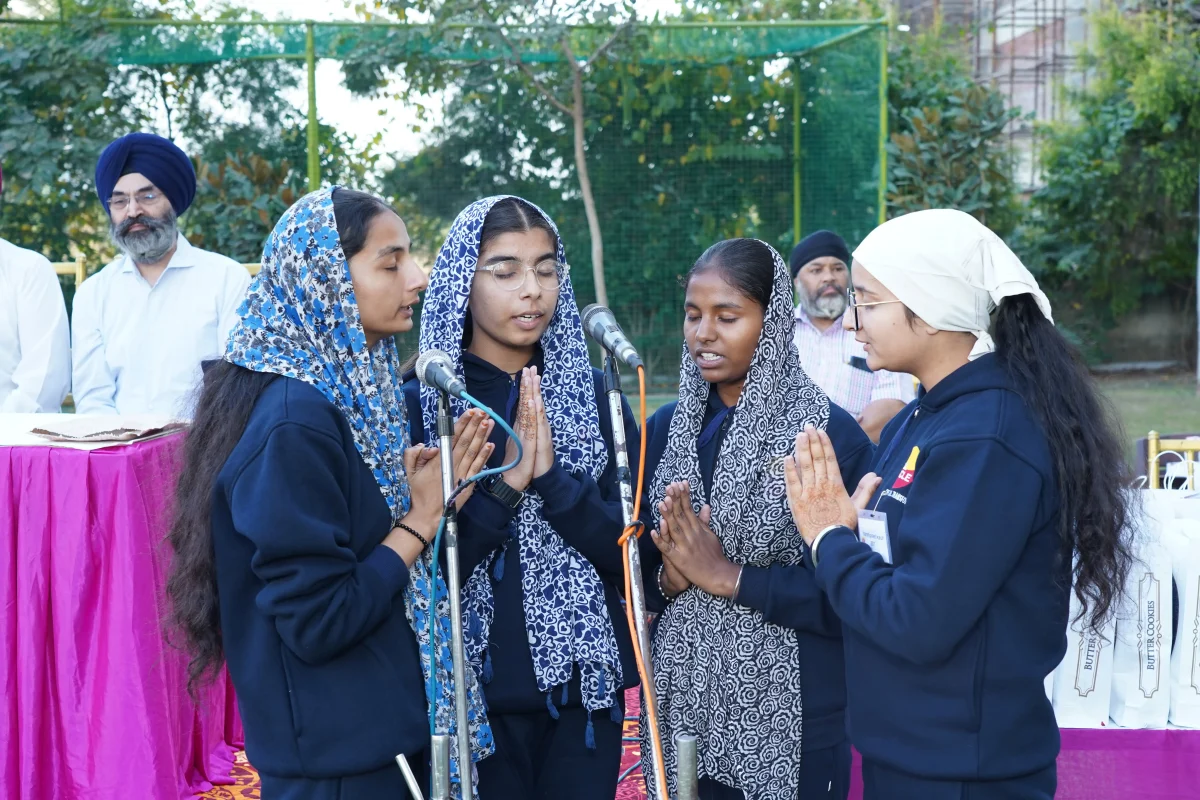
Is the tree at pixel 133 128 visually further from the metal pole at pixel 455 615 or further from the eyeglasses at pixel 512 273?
the metal pole at pixel 455 615

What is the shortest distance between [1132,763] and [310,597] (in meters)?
2.11

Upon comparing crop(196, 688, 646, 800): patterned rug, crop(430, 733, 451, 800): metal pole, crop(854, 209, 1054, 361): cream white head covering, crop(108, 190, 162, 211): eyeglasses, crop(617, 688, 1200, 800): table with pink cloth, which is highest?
crop(108, 190, 162, 211): eyeglasses

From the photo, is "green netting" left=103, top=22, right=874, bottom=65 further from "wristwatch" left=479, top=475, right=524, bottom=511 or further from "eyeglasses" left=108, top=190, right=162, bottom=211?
"wristwatch" left=479, top=475, right=524, bottom=511

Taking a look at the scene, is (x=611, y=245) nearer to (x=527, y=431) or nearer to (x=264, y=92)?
(x=264, y=92)

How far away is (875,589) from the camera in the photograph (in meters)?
1.87

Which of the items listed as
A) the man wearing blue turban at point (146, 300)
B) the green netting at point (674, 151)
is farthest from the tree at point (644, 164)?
the man wearing blue turban at point (146, 300)

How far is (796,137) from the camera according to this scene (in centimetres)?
818

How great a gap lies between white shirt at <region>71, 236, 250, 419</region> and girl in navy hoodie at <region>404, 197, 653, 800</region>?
219cm

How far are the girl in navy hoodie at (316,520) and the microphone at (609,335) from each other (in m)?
0.27

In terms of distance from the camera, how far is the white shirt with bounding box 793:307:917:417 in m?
5.09

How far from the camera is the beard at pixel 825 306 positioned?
212 inches

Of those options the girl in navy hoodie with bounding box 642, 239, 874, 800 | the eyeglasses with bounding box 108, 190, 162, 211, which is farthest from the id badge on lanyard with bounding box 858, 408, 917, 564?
the eyeglasses with bounding box 108, 190, 162, 211

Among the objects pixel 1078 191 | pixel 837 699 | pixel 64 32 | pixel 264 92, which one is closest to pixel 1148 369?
pixel 1078 191

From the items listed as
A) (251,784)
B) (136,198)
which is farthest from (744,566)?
(136,198)
